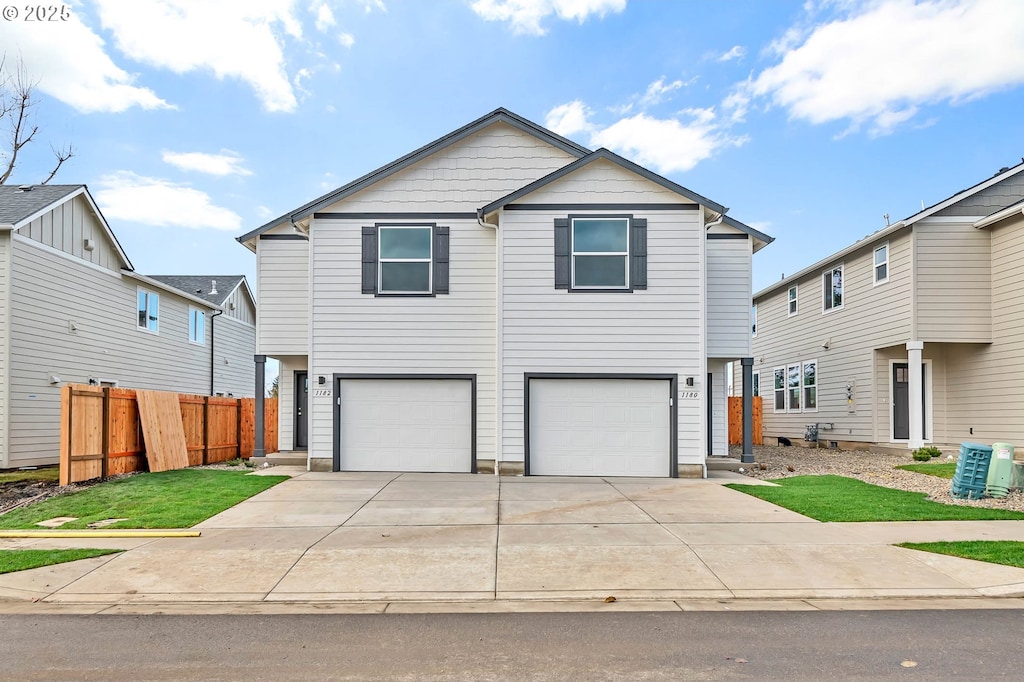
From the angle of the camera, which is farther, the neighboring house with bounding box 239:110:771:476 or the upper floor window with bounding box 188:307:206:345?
the upper floor window with bounding box 188:307:206:345

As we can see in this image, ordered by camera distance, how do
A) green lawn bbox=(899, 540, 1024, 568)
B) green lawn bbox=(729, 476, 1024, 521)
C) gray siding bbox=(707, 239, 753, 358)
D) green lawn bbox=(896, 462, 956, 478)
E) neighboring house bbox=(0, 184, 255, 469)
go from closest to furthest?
green lawn bbox=(899, 540, 1024, 568)
green lawn bbox=(729, 476, 1024, 521)
green lawn bbox=(896, 462, 956, 478)
neighboring house bbox=(0, 184, 255, 469)
gray siding bbox=(707, 239, 753, 358)

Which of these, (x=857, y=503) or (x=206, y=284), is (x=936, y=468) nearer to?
(x=857, y=503)

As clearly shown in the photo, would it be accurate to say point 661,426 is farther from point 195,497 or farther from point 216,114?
point 216,114

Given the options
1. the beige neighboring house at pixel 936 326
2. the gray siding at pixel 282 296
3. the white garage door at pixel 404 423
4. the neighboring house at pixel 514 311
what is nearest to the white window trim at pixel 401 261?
the neighboring house at pixel 514 311

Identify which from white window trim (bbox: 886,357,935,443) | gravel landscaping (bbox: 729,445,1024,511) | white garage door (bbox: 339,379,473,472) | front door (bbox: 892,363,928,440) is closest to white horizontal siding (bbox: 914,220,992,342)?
white window trim (bbox: 886,357,935,443)

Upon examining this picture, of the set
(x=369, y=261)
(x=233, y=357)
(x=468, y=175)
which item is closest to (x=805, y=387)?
(x=468, y=175)

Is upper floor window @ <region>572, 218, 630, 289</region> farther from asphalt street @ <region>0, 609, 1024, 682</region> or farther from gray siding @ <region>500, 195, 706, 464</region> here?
asphalt street @ <region>0, 609, 1024, 682</region>

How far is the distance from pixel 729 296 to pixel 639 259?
3.19 m

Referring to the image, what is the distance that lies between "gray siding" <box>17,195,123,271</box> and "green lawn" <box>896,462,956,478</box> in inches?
807

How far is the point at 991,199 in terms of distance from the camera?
17.7m

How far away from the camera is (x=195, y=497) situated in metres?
11.3

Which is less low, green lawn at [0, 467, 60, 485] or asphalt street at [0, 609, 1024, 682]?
asphalt street at [0, 609, 1024, 682]

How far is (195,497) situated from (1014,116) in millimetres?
25862

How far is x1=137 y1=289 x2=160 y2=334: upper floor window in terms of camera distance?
72.8ft
